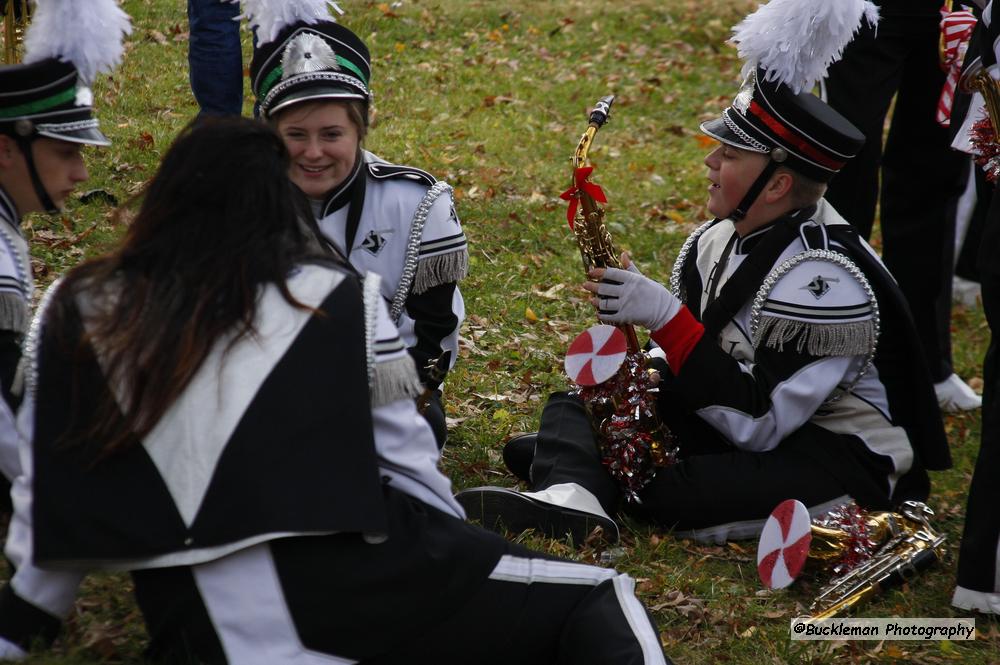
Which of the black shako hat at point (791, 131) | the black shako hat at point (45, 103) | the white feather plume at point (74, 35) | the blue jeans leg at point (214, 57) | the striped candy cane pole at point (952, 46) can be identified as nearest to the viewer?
the black shako hat at point (45, 103)

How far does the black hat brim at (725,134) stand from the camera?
4020mm

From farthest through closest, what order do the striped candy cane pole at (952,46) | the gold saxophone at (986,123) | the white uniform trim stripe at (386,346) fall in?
the striped candy cane pole at (952,46), the gold saxophone at (986,123), the white uniform trim stripe at (386,346)

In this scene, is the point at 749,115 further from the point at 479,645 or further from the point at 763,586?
the point at 479,645

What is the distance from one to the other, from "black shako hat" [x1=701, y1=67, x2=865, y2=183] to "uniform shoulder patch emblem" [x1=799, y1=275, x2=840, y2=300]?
391 millimetres

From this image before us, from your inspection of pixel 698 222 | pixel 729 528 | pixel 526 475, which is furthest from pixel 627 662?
pixel 698 222

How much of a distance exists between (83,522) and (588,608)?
3.54ft

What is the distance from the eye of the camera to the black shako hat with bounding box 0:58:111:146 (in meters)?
3.12

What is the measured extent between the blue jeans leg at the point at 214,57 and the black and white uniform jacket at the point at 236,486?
339 centimetres

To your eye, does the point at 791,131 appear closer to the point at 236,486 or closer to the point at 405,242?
the point at 405,242

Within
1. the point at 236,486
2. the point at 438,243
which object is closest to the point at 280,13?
the point at 438,243

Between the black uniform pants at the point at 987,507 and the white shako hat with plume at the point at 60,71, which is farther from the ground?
the white shako hat with plume at the point at 60,71

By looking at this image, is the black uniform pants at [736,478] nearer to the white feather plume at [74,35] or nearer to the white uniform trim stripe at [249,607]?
the white uniform trim stripe at [249,607]

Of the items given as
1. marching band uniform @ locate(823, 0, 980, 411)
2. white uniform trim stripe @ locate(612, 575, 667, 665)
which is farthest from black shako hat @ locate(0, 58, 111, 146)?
marching band uniform @ locate(823, 0, 980, 411)

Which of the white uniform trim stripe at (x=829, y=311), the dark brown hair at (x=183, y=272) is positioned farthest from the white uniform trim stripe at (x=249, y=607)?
the white uniform trim stripe at (x=829, y=311)
